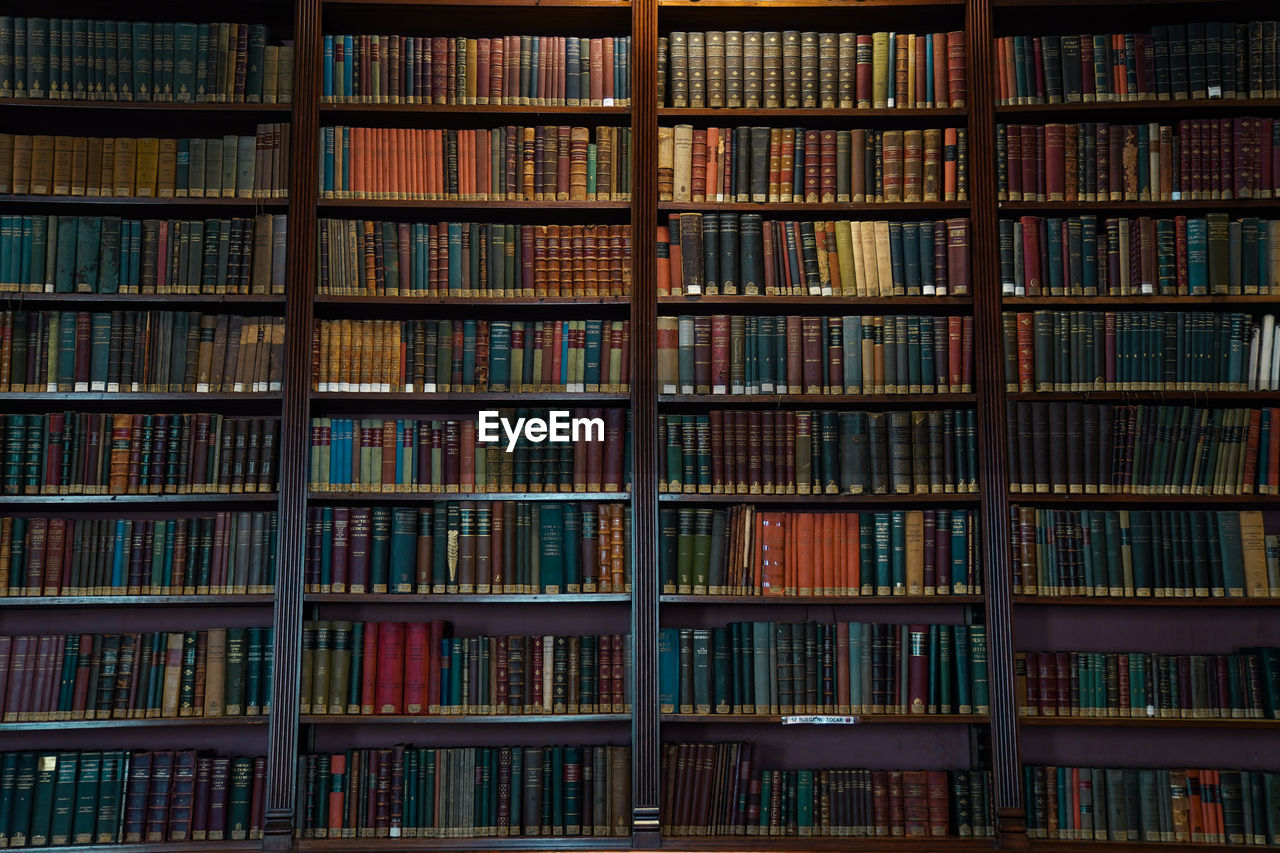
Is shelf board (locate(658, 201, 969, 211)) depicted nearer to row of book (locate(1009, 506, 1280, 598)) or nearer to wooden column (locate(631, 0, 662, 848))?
wooden column (locate(631, 0, 662, 848))

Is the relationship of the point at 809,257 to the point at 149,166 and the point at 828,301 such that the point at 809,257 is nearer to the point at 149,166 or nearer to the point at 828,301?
the point at 828,301

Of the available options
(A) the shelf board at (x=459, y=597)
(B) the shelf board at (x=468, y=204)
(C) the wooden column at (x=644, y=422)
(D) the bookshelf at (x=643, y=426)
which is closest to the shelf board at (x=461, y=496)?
(D) the bookshelf at (x=643, y=426)

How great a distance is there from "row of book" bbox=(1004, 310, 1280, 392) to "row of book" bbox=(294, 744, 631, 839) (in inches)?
64.1

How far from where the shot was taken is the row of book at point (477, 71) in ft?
10.2

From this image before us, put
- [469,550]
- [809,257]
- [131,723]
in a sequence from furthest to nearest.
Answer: [809,257] < [469,550] < [131,723]

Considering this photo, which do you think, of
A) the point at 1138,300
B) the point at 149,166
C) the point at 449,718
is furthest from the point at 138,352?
the point at 1138,300

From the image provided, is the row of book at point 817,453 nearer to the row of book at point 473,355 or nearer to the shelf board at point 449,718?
the row of book at point 473,355

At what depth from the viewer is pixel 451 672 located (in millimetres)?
2957

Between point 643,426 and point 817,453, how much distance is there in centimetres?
51

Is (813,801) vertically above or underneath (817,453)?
underneath

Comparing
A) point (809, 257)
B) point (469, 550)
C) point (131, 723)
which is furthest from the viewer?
point (809, 257)

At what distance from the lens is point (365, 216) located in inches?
127

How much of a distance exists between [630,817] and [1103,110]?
2465 mm

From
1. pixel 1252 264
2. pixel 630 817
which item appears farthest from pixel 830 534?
pixel 1252 264
